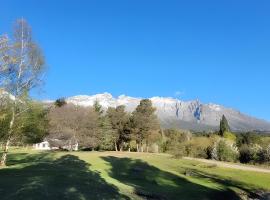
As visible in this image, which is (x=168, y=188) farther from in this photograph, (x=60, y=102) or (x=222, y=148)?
(x=60, y=102)

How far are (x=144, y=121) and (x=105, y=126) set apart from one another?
10216 mm

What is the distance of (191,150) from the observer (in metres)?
120

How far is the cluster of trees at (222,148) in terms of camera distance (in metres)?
106

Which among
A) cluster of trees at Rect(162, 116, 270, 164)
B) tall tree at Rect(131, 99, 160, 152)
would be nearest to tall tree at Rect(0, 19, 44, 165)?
cluster of trees at Rect(162, 116, 270, 164)

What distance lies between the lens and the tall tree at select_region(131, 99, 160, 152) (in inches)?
4403

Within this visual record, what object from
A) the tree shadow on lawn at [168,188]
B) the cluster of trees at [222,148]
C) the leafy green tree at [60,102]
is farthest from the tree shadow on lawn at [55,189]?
the leafy green tree at [60,102]

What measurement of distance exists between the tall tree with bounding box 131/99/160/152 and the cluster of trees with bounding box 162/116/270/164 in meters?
8.56

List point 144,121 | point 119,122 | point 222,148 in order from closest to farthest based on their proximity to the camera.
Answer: point 222,148 → point 144,121 → point 119,122

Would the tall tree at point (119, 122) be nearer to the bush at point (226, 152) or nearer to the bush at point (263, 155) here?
the bush at point (226, 152)

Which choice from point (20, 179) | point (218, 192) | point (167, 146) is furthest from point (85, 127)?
point (20, 179)

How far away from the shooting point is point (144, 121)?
367 feet

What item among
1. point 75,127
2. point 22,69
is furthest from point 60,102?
point 22,69

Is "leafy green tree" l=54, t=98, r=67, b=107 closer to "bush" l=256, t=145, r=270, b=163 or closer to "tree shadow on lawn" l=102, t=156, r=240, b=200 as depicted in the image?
"bush" l=256, t=145, r=270, b=163

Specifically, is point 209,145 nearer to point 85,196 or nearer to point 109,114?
point 109,114
